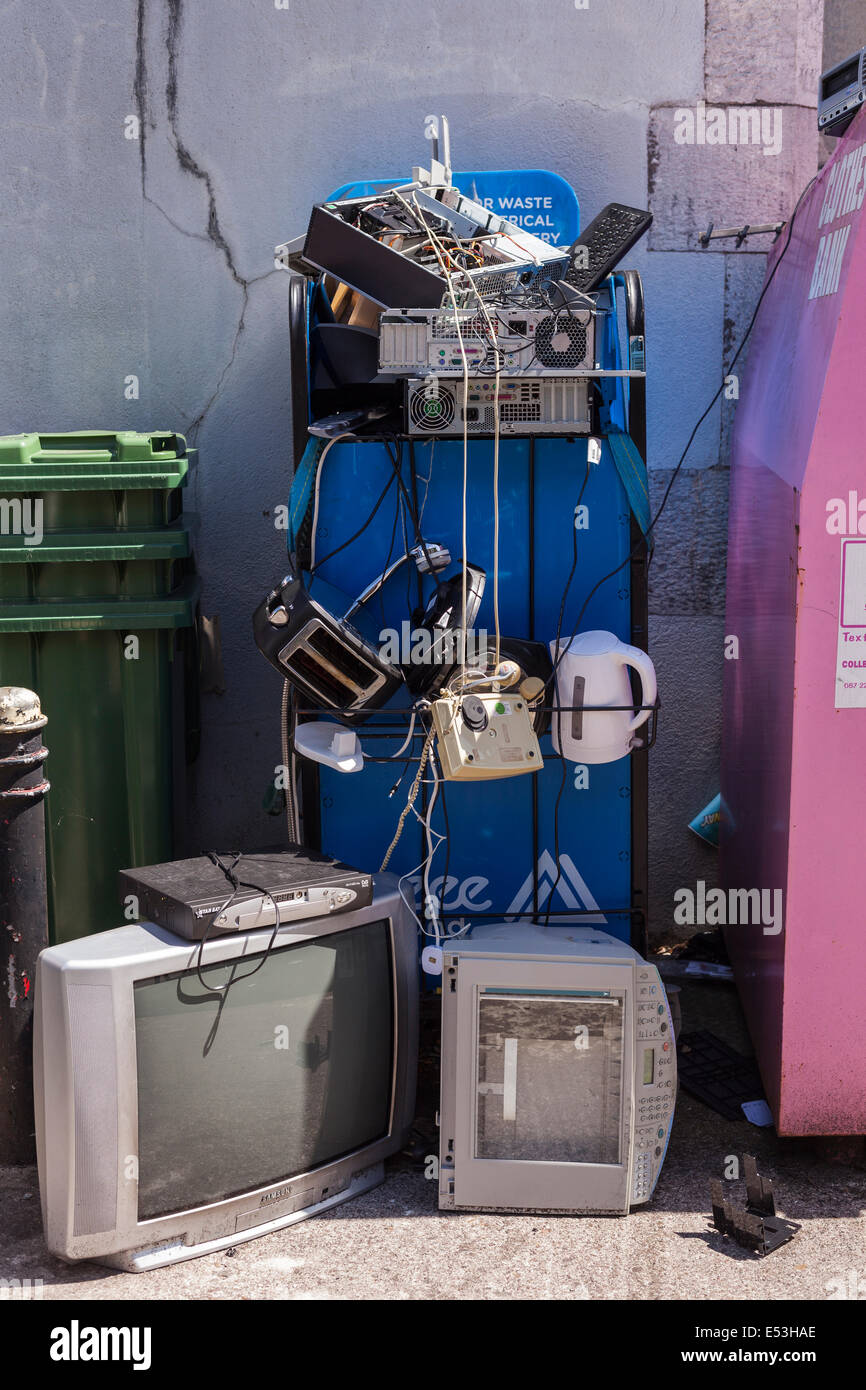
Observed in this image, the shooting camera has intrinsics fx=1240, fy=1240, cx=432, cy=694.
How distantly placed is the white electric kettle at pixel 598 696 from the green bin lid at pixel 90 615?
3.45ft

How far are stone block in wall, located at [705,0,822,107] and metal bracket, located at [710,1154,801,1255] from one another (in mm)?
3227

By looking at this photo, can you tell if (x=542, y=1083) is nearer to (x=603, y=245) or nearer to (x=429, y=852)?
(x=429, y=852)

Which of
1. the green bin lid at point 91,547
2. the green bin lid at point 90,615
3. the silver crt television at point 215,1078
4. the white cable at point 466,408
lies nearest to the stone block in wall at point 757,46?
the white cable at point 466,408

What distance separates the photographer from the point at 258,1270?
2.57m

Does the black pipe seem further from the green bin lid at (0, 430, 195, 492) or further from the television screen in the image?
the green bin lid at (0, 430, 195, 492)

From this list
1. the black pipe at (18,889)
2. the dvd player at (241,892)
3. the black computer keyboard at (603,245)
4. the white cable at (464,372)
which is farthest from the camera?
the black computer keyboard at (603,245)

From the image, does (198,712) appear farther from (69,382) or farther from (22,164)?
(22,164)

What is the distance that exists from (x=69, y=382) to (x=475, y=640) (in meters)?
1.98

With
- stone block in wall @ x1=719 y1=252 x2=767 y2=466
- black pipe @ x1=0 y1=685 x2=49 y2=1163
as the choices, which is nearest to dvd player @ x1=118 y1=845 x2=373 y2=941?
black pipe @ x1=0 y1=685 x2=49 y2=1163

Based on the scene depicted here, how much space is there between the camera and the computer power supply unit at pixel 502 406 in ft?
10.1

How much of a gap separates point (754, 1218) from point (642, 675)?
1.23 metres

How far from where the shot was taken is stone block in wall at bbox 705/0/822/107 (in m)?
3.96

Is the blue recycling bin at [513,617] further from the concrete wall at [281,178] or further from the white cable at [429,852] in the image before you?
the concrete wall at [281,178]

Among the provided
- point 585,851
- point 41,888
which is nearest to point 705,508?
point 585,851
